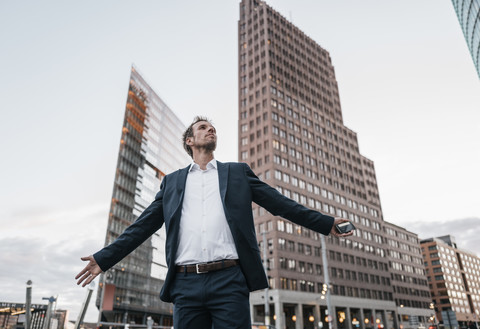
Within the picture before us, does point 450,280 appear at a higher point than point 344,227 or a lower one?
higher

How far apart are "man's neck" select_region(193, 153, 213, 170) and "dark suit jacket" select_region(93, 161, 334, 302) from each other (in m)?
0.16

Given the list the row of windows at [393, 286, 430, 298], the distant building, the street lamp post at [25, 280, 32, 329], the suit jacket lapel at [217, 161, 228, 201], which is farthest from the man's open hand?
the row of windows at [393, 286, 430, 298]

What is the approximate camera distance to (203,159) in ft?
11.7

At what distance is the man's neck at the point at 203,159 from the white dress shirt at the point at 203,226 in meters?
0.18

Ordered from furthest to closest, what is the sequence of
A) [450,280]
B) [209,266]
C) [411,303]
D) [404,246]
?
1. [450,280]
2. [404,246]
3. [411,303]
4. [209,266]

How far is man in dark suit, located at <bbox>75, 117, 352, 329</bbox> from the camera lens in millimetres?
2641

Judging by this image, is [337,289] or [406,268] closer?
[337,289]

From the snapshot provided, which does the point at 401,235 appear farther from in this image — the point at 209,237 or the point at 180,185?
the point at 209,237

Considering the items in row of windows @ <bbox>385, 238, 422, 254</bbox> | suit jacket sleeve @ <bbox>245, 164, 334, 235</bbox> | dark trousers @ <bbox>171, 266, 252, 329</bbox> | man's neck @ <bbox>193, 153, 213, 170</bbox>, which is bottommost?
dark trousers @ <bbox>171, 266, 252, 329</bbox>

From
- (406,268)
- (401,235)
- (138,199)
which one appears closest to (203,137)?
(138,199)

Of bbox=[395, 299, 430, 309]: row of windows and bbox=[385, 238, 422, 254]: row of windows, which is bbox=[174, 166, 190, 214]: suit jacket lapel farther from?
bbox=[385, 238, 422, 254]: row of windows

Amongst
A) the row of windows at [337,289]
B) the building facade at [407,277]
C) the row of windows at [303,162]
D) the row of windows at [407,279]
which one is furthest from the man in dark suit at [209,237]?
the row of windows at [407,279]

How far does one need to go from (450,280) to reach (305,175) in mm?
97531

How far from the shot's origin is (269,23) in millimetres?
85125
